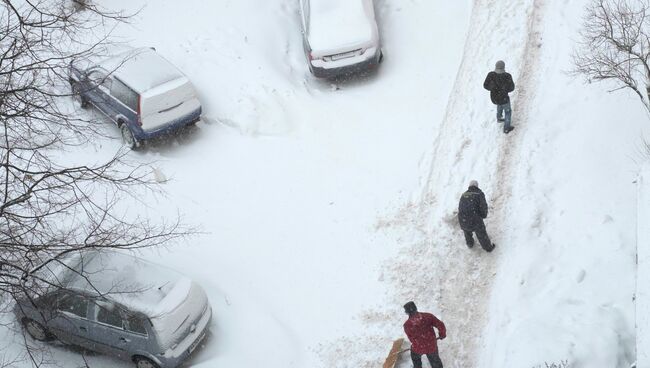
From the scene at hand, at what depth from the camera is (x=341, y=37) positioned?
15.6 metres

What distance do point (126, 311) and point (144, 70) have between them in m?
6.14

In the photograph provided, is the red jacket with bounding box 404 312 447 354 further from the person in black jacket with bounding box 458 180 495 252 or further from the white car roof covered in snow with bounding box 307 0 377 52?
the white car roof covered in snow with bounding box 307 0 377 52

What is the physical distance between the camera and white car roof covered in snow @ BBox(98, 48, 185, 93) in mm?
14445

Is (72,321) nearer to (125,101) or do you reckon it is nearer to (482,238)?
(125,101)

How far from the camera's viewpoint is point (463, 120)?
13.5m

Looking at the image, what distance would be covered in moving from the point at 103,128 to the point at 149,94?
1.50 m

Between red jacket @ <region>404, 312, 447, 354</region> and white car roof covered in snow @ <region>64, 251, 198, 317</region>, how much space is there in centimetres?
354

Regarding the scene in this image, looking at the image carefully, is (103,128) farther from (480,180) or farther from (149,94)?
(480,180)

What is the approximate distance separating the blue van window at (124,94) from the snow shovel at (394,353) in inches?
286

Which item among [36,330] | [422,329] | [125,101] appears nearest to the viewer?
[422,329]

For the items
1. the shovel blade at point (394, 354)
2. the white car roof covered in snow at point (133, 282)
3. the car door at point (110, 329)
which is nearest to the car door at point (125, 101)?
the white car roof covered in snow at point (133, 282)

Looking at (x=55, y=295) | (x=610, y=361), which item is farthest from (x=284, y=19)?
(x=610, y=361)

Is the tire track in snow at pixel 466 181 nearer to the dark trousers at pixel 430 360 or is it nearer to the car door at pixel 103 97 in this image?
the dark trousers at pixel 430 360

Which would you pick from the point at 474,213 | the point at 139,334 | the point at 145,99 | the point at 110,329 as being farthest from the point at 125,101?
the point at 474,213
